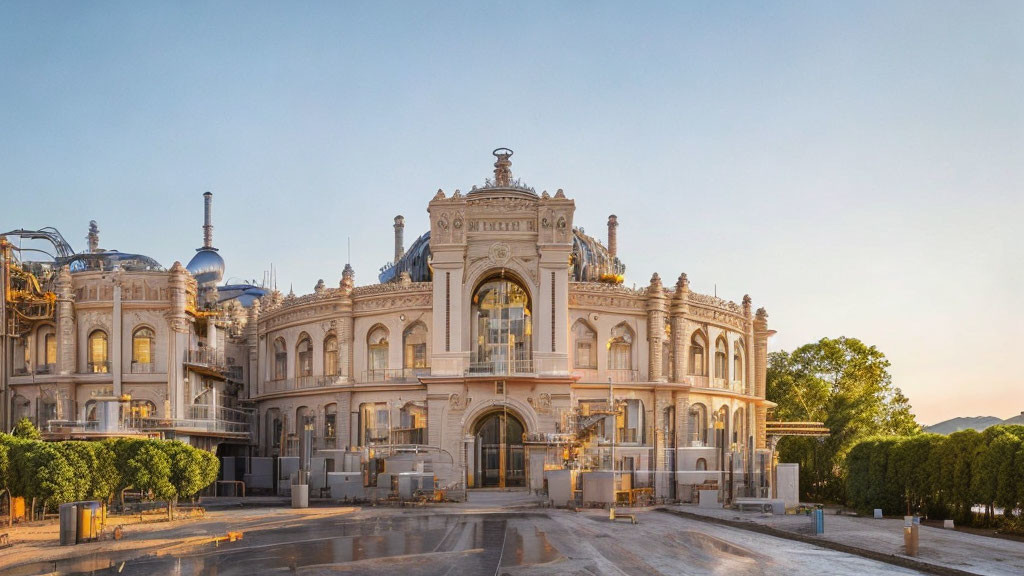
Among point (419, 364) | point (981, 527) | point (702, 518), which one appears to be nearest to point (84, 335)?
point (419, 364)

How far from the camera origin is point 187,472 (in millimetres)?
39312

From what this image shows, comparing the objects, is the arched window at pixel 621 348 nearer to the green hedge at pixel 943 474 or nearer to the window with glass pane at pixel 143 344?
the green hedge at pixel 943 474

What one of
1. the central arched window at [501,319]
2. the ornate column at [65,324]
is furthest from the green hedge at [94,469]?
the central arched window at [501,319]

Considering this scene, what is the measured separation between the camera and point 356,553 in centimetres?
2775

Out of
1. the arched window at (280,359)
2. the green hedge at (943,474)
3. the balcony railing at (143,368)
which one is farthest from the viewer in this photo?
the arched window at (280,359)

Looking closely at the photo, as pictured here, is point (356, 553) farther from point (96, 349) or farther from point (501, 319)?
point (96, 349)

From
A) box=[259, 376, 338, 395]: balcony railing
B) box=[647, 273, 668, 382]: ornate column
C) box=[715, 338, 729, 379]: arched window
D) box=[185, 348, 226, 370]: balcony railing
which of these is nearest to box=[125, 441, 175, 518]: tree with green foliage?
box=[185, 348, 226, 370]: balcony railing

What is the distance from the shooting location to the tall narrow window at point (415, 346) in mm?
57656

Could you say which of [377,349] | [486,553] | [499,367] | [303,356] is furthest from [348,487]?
[486,553]

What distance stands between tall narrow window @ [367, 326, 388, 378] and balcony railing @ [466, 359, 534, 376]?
739cm

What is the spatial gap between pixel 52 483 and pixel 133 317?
76.0ft

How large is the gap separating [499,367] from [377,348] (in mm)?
9581

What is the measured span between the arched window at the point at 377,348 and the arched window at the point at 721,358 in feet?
69.9

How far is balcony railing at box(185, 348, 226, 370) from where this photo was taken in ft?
192
